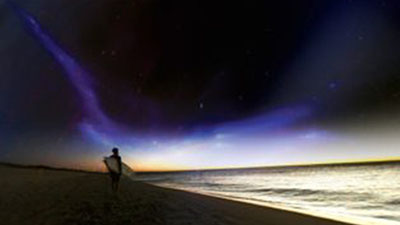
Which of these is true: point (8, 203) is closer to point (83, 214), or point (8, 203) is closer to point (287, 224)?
point (83, 214)

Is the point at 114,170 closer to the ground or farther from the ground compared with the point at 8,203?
farther from the ground

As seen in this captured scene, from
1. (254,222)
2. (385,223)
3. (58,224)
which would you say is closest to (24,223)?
(58,224)

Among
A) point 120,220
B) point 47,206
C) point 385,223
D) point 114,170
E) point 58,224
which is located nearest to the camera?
point 58,224

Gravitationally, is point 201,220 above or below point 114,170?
below

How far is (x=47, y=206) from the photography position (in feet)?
31.9

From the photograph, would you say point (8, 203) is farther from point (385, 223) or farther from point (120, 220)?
point (385, 223)

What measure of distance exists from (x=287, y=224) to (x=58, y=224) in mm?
6546

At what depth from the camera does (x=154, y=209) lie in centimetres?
988

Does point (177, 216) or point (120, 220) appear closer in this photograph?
point (120, 220)

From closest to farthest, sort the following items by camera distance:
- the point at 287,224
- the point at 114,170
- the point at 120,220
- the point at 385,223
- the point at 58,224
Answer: the point at 58,224
the point at 120,220
the point at 287,224
the point at 385,223
the point at 114,170

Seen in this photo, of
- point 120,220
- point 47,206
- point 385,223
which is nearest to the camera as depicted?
point 120,220

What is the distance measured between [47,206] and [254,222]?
23.4 ft

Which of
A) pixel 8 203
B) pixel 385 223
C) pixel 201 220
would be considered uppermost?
pixel 8 203

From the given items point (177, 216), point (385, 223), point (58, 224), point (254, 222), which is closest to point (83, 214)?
point (58, 224)
